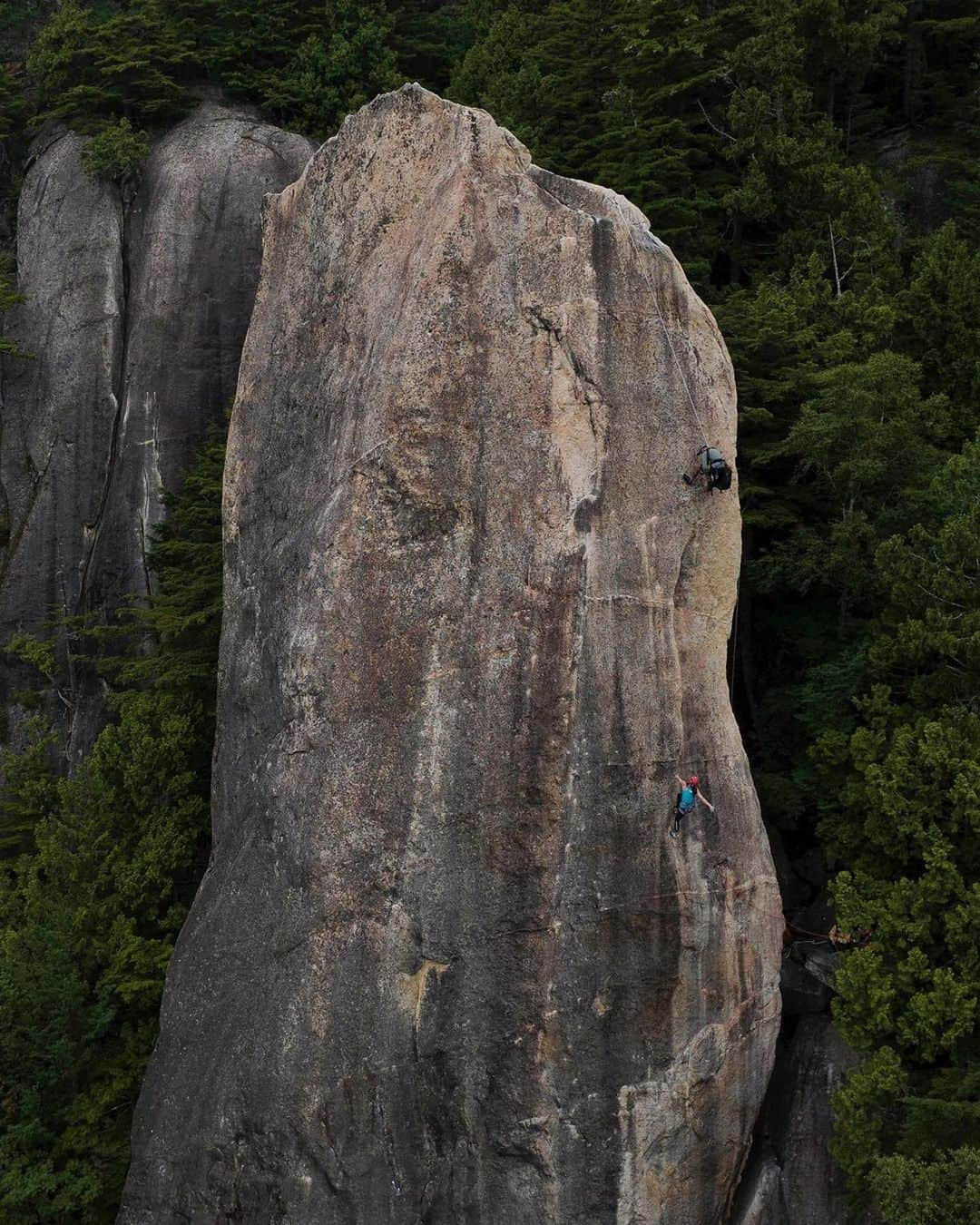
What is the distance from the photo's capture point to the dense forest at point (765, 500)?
1363cm

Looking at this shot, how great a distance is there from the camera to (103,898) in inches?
691

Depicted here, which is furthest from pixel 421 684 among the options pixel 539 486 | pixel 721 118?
pixel 721 118

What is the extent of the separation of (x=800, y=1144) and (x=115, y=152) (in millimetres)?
24646

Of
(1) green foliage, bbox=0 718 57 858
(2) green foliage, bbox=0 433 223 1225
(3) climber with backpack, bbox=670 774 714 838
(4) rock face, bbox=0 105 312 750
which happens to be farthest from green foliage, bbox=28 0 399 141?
(3) climber with backpack, bbox=670 774 714 838

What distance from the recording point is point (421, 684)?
13.0 meters

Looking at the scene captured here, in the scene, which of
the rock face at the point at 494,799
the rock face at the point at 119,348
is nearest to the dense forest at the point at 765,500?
the rock face at the point at 119,348

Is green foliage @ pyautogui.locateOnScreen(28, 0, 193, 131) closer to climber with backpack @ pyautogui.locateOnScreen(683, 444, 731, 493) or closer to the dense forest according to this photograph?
the dense forest

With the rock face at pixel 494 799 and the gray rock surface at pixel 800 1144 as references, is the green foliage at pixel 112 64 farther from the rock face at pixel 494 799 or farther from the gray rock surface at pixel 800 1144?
the gray rock surface at pixel 800 1144

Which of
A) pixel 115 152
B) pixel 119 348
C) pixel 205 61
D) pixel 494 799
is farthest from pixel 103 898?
pixel 205 61

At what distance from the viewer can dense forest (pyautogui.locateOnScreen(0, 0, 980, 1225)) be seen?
44.7 ft

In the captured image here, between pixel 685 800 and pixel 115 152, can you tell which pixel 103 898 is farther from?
pixel 115 152

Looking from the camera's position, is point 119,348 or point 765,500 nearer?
point 765,500

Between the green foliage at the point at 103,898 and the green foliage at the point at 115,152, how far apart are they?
29.4ft

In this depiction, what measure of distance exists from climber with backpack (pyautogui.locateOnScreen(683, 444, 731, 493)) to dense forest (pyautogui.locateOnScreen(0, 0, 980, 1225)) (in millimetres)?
3777
